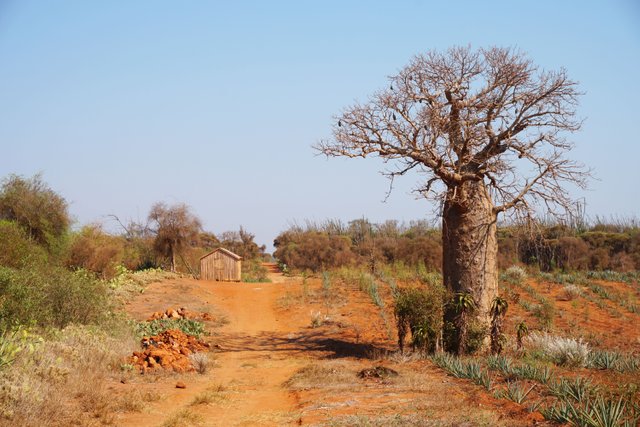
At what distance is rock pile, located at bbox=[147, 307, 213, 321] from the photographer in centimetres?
1688

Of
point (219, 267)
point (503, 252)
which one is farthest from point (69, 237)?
point (503, 252)

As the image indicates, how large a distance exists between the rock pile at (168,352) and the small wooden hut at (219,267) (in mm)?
13971

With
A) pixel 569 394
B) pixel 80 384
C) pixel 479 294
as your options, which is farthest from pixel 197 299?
pixel 569 394

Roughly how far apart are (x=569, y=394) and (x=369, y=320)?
1072 cm

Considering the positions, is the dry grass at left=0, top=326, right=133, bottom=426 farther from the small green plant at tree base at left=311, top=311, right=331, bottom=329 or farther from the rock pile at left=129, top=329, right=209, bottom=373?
the small green plant at tree base at left=311, top=311, right=331, bottom=329

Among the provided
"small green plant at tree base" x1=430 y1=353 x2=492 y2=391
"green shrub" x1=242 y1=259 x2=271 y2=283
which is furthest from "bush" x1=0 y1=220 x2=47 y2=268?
"green shrub" x1=242 y1=259 x2=271 y2=283

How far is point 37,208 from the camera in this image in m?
22.4

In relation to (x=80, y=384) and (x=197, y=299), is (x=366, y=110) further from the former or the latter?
(x=197, y=299)

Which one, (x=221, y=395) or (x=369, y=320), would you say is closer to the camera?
(x=221, y=395)

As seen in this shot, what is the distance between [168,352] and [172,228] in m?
17.8

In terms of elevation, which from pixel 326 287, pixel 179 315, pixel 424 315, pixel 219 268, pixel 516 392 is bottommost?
pixel 516 392

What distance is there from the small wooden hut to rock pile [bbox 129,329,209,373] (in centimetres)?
1397

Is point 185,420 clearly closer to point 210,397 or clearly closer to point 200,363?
point 210,397

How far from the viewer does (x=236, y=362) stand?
41.3ft
